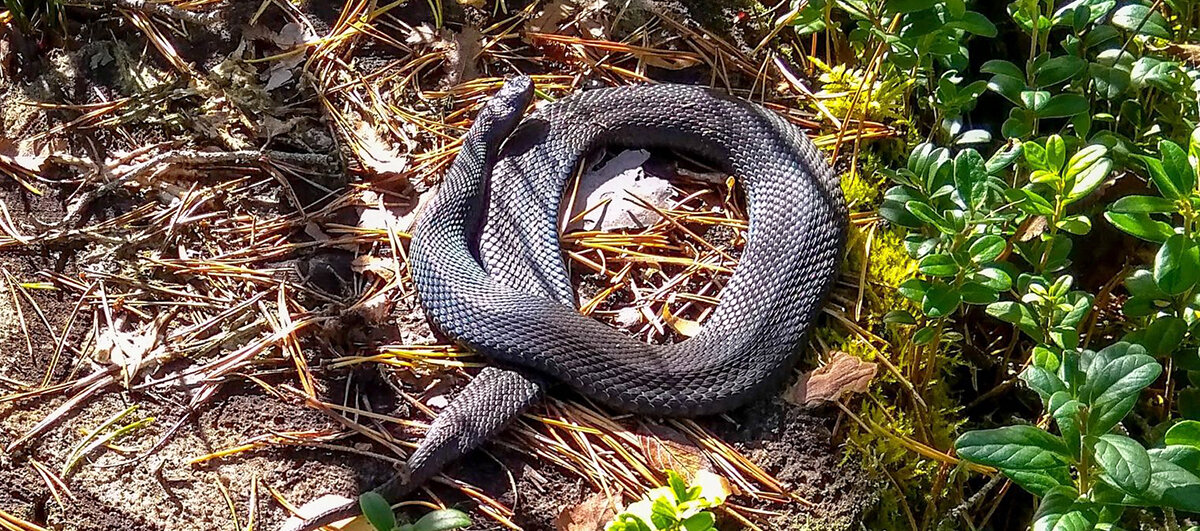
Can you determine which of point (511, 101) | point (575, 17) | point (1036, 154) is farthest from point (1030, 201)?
point (575, 17)

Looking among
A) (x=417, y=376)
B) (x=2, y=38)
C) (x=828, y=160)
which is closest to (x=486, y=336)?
(x=417, y=376)

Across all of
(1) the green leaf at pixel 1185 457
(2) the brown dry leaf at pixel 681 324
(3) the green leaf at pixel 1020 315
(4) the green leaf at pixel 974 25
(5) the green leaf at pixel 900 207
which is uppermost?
(4) the green leaf at pixel 974 25

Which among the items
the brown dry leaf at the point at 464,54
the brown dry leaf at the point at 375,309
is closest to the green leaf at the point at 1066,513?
the brown dry leaf at the point at 375,309

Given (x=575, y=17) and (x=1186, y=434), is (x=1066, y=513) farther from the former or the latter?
(x=575, y=17)

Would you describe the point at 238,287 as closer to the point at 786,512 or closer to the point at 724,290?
the point at 724,290

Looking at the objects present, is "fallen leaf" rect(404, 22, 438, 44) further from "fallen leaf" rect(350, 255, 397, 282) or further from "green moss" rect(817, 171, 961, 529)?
"green moss" rect(817, 171, 961, 529)

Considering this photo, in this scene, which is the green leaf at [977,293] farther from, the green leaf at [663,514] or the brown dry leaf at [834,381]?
the green leaf at [663,514]
